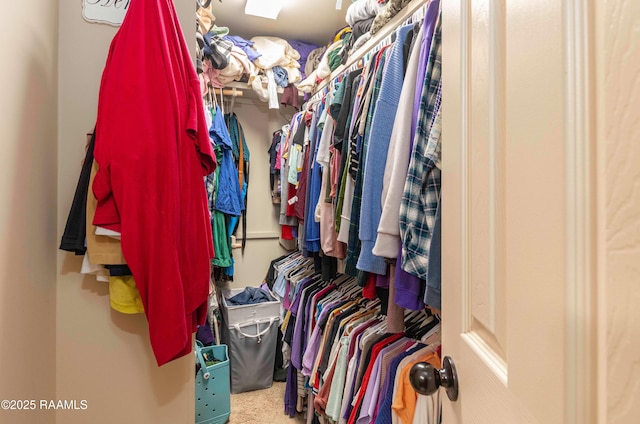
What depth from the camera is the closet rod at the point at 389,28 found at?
3.68 feet

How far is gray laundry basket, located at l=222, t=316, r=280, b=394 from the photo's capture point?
2.24 m

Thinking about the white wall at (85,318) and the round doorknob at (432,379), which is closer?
the round doorknob at (432,379)

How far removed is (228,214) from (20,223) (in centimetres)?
160

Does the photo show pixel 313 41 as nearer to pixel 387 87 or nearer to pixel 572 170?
pixel 387 87

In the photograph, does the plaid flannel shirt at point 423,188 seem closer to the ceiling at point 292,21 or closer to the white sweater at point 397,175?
the white sweater at point 397,175

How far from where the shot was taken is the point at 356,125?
1180mm

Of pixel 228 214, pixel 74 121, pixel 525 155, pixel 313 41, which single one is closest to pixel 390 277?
pixel 525 155

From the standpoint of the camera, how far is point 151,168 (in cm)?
89

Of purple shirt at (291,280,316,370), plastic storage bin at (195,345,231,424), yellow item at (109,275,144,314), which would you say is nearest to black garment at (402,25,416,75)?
yellow item at (109,275,144,314)

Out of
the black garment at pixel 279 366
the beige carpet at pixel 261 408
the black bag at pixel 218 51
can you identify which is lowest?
the beige carpet at pixel 261 408

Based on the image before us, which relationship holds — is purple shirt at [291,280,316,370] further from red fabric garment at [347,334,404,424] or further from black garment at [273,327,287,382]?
red fabric garment at [347,334,404,424]

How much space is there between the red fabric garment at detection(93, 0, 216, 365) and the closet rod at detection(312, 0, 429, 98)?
77 centimetres

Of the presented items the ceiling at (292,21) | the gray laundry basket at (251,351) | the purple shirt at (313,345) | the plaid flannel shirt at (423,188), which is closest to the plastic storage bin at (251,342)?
the gray laundry basket at (251,351)

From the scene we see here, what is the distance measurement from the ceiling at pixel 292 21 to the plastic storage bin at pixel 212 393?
7.23 ft
